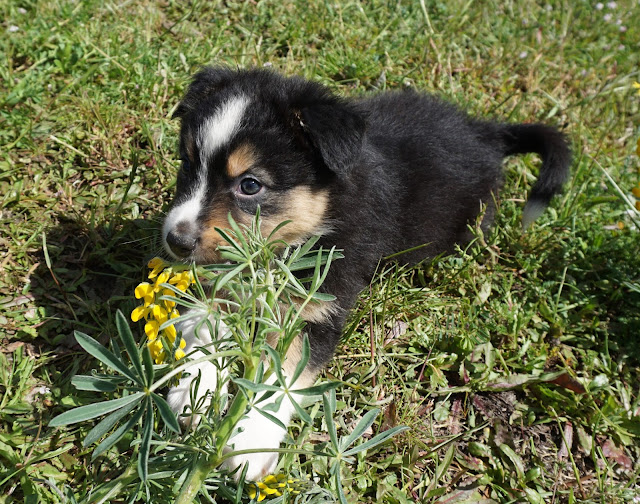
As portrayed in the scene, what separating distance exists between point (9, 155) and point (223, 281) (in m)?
2.19

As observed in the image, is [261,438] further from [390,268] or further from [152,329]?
[390,268]

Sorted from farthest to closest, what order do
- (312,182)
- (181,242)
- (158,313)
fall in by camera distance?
1. (312,182)
2. (181,242)
3. (158,313)

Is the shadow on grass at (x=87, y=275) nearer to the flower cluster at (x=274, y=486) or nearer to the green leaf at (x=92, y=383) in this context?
the flower cluster at (x=274, y=486)

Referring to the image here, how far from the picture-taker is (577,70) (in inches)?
174

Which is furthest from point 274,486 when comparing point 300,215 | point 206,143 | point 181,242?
point 206,143

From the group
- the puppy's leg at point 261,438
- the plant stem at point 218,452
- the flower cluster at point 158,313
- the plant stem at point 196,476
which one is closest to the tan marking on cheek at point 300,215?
the puppy's leg at point 261,438

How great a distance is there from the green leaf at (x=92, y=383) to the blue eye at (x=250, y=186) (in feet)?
3.57

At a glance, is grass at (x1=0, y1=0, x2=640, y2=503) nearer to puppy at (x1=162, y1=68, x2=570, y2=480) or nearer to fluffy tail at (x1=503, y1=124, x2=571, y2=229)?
puppy at (x1=162, y1=68, x2=570, y2=480)

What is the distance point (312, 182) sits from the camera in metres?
2.40

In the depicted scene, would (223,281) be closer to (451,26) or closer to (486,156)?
(486,156)

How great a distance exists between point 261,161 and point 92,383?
116 cm

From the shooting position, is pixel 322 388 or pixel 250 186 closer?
pixel 322 388

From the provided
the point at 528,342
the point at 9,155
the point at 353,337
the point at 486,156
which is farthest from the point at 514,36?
the point at 9,155

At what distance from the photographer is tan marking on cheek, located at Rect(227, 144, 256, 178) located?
2.28 meters
